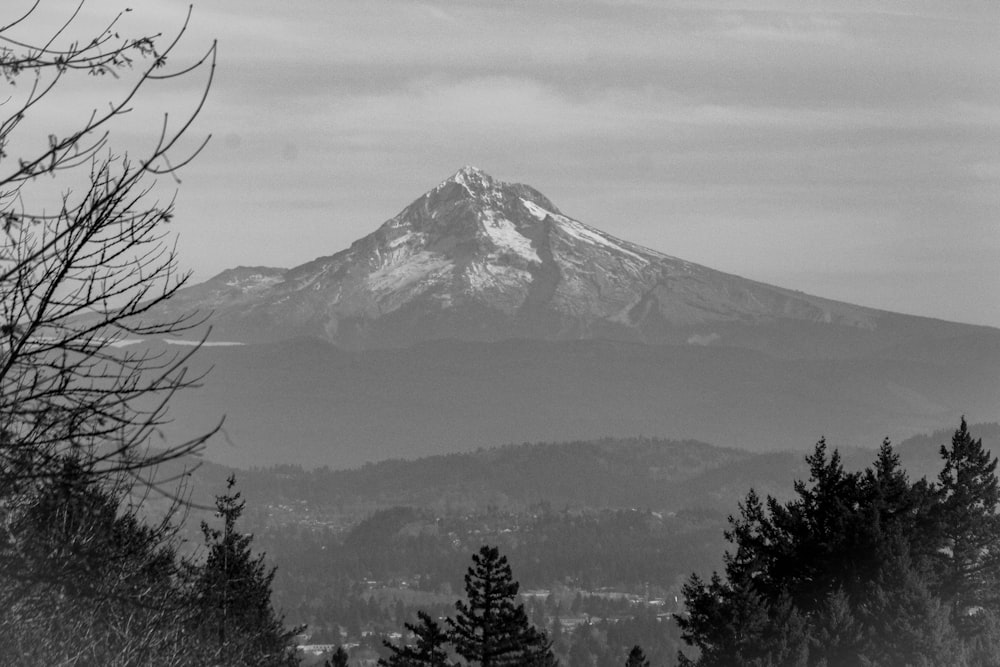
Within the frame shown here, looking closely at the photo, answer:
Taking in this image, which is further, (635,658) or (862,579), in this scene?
(635,658)

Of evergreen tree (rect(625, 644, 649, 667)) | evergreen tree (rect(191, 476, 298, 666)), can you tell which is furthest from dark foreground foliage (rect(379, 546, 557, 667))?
evergreen tree (rect(191, 476, 298, 666))

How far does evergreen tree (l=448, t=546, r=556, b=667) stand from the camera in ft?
145

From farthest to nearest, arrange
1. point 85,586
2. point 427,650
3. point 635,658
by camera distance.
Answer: point 427,650 < point 635,658 < point 85,586

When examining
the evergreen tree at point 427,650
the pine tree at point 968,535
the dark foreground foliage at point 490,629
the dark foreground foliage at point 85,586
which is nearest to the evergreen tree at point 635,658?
the dark foreground foliage at point 490,629

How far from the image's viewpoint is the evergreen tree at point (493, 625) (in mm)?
44047

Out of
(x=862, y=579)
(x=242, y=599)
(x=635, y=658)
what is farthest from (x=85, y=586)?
(x=635, y=658)

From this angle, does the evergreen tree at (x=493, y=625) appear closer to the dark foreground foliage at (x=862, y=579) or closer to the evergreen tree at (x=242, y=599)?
the dark foreground foliage at (x=862, y=579)

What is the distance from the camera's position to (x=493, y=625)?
44.7 metres

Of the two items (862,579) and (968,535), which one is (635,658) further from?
(968,535)

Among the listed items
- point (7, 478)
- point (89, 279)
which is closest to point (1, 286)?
point (89, 279)

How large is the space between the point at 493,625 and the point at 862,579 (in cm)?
1145

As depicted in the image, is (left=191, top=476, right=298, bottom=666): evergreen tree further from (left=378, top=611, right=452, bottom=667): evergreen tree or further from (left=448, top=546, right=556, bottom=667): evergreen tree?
(left=448, top=546, right=556, bottom=667): evergreen tree

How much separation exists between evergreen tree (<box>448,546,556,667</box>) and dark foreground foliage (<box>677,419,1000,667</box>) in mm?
5384

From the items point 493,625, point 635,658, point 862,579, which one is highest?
point 862,579
